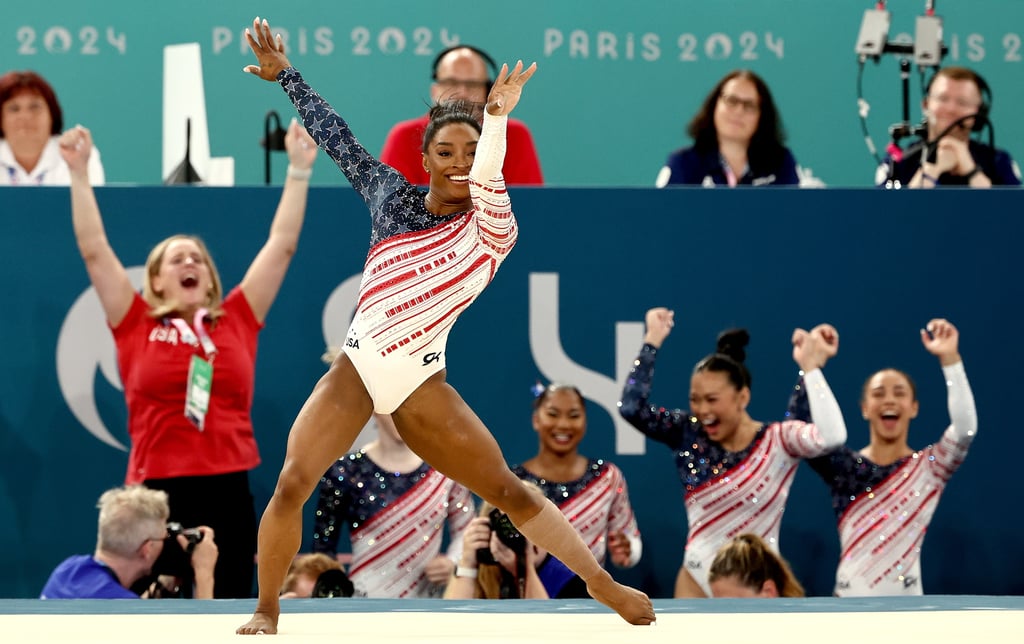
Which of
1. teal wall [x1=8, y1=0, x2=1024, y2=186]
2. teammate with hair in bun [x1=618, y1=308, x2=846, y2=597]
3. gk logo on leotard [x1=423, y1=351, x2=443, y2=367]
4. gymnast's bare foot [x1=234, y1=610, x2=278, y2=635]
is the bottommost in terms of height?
gymnast's bare foot [x1=234, y1=610, x2=278, y2=635]

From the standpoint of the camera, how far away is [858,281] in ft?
20.2

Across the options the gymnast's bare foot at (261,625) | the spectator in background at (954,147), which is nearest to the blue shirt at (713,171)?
the spectator in background at (954,147)

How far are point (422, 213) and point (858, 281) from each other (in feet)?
9.13

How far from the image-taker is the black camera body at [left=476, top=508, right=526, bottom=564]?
5.30m

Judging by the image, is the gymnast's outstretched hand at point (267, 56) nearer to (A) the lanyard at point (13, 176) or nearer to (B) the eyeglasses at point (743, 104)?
(A) the lanyard at point (13, 176)

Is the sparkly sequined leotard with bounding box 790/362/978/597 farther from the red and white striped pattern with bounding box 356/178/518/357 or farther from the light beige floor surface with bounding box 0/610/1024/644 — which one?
the red and white striped pattern with bounding box 356/178/518/357

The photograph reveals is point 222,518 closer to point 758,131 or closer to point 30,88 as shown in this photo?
point 30,88

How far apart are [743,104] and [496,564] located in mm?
2233

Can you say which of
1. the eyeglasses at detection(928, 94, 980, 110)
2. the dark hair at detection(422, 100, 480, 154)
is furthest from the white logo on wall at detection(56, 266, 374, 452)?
the eyeglasses at detection(928, 94, 980, 110)

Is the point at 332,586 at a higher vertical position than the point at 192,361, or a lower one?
lower

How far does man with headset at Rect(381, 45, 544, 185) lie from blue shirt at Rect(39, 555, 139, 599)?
1.87m

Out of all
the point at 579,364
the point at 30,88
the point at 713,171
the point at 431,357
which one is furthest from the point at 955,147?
the point at 30,88

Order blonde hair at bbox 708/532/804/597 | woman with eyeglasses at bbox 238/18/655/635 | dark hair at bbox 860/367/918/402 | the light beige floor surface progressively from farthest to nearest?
dark hair at bbox 860/367/918/402 → blonde hair at bbox 708/532/804/597 → woman with eyeglasses at bbox 238/18/655/635 → the light beige floor surface

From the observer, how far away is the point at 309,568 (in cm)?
543
